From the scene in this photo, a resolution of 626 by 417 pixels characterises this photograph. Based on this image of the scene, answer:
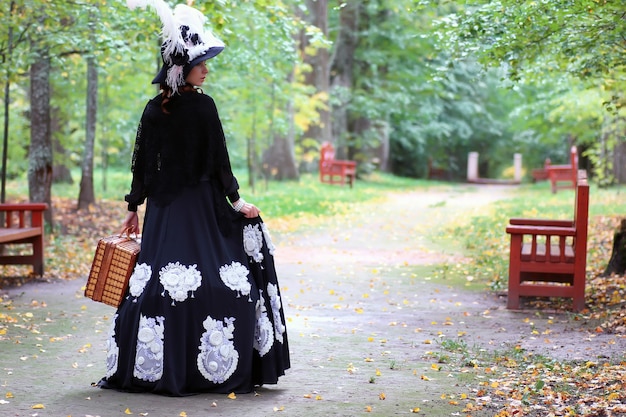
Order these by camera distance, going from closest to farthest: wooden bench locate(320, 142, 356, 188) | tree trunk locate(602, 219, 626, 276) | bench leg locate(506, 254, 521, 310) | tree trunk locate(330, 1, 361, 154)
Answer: bench leg locate(506, 254, 521, 310)
tree trunk locate(602, 219, 626, 276)
wooden bench locate(320, 142, 356, 188)
tree trunk locate(330, 1, 361, 154)

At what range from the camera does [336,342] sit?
743 cm

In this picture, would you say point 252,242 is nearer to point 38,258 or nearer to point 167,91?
point 167,91

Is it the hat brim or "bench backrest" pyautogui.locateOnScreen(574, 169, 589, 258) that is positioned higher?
the hat brim

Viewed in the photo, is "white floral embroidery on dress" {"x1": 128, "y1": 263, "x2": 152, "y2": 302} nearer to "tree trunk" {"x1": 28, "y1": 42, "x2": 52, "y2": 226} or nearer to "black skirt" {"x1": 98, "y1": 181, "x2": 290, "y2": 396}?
"black skirt" {"x1": 98, "y1": 181, "x2": 290, "y2": 396}

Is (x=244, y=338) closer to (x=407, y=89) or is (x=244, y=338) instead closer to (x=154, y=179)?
(x=154, y=179)

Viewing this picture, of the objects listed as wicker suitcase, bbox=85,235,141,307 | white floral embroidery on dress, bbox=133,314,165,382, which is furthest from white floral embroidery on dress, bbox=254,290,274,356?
wicker suitcase, bbox=85,235,141,307

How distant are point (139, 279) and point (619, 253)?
260 inches

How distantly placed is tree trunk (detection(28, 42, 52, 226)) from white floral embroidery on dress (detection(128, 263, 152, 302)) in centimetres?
893

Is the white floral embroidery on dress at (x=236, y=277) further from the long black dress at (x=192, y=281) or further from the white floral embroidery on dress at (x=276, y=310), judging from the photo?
the white floral embroidery on dress at (x=276, y=310)

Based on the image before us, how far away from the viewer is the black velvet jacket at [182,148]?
5.62 m

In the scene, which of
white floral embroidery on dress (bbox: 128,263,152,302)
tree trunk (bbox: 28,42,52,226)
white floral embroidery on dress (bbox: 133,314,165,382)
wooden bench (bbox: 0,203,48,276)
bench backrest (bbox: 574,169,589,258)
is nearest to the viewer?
white floral embroidery on dress (bbox: 133,314,165,382)

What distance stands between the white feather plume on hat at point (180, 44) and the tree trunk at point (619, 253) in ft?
20.6

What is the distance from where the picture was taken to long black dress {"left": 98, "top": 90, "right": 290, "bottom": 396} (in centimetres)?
545

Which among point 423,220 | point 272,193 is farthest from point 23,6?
point 272,193
